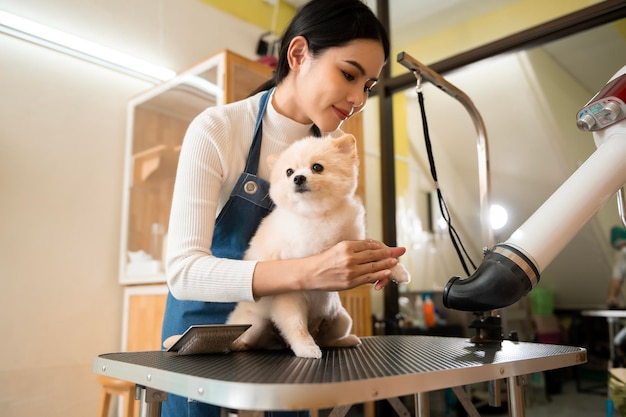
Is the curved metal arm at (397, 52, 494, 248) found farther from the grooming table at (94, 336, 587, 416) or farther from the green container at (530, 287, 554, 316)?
the green container at (530, 287, 554, 316)

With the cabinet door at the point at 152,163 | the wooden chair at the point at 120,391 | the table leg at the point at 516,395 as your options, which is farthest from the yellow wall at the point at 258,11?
the table leg at the point at 516,395

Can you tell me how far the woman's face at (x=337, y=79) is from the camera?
1006 millimetres

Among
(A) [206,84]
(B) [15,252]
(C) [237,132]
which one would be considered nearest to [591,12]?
(A) [206,84]

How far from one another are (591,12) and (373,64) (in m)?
1.85

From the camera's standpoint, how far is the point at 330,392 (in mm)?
535

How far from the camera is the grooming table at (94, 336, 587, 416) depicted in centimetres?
53

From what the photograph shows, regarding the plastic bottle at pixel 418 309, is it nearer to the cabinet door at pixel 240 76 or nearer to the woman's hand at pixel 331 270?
the cabinet door at pixel 240 76

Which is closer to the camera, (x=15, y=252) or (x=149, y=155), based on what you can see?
(x=15, y=252)

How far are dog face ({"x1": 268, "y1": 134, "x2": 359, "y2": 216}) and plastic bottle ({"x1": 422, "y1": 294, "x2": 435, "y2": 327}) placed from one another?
7.70ft

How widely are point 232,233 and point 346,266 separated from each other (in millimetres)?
379

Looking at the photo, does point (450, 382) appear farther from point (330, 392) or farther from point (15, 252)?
point (15, 252)

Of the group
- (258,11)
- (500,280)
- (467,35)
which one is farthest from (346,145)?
(258,11)

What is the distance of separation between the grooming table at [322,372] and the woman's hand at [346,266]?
5.0 inches

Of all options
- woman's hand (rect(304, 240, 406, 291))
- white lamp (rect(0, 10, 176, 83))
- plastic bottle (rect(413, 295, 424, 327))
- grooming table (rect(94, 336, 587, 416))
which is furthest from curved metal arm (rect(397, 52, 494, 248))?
plastic bottle (rect(413, 295, 424, 327))
